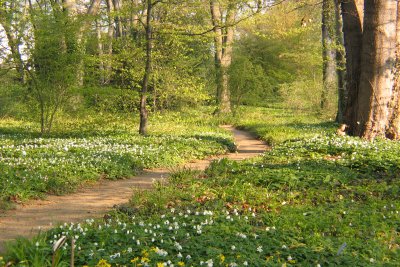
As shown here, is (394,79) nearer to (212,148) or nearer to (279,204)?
(212,148)

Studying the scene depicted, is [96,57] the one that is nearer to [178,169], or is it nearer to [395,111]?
[178,169]

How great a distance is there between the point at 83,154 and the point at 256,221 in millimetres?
6176

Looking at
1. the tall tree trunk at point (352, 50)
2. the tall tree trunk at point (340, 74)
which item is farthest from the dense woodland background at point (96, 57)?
the tall tree trunk at point (340, 74)

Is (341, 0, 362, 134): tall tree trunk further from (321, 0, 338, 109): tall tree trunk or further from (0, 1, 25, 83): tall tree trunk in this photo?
(0, 1, 25, 83): tall tree trunk

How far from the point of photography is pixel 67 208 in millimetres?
7453

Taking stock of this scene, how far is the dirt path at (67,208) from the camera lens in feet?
20.8

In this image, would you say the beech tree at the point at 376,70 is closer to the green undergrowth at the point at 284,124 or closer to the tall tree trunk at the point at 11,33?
the green undergrowth at the point at 284,124

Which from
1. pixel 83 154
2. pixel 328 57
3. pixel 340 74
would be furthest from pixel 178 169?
pixel 328 57

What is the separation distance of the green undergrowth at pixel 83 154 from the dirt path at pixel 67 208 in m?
0.30

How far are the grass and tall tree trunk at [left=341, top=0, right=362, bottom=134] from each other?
4219 millimetres

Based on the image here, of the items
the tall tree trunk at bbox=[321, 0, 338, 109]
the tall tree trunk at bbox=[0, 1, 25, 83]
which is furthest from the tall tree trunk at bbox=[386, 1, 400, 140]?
the tall tree trunk at bbox=[0, 1, 25, 83]

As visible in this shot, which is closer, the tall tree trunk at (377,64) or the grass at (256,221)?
the grass at (256,221)

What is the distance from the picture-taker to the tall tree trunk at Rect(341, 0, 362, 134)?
44.9 feet

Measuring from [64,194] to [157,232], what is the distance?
3.90 m
